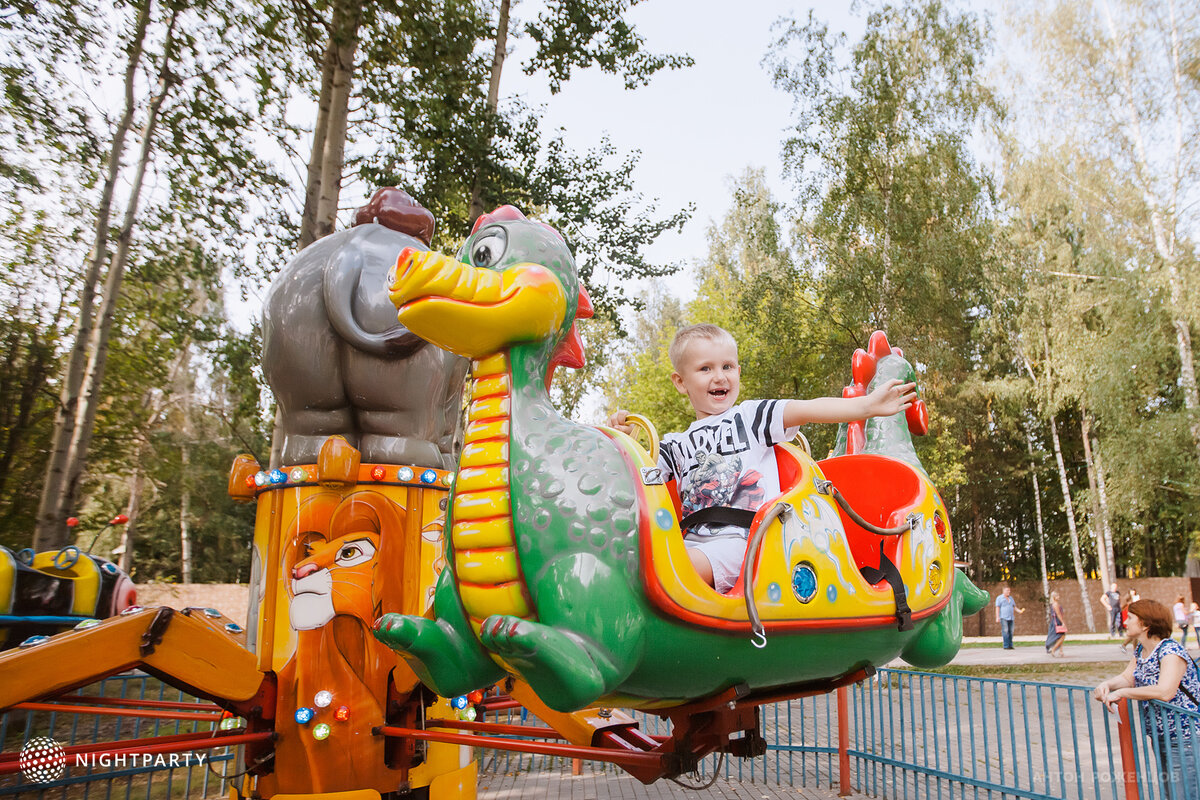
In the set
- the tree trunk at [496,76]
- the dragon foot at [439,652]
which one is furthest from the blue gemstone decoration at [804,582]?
the tree trunk at [496,76]

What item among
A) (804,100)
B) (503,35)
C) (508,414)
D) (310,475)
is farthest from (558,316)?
(804,100)

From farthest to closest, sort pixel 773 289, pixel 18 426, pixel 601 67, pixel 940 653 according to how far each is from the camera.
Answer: pixel 773 289, pixel 601 67, pixel 18 426, pixel 940 653

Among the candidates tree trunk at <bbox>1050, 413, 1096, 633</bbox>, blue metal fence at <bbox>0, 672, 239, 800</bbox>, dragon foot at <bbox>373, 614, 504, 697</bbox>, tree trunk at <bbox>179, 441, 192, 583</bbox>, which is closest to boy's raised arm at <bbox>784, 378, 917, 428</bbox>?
dragon foot at <bbox>373, 614, 504, 697</bbox>

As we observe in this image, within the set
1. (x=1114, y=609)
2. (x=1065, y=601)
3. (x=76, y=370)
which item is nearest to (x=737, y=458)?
(x=76, y=370)

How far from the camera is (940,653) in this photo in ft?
8.47

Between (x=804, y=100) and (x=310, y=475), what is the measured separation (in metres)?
18.3

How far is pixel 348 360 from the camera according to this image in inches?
151

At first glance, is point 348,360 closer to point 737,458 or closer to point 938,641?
point 737,458

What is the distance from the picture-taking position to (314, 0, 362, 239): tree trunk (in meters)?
6.83

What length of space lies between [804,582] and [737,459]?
42 cm

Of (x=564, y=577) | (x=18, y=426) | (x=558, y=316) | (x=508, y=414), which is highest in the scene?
(x=18, y=426)

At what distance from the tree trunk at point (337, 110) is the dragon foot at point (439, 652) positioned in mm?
5433

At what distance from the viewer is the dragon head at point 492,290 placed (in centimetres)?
198

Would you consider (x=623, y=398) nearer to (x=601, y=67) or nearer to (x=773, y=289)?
(x=773, y=289)
